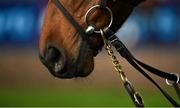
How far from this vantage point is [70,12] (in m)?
3.12

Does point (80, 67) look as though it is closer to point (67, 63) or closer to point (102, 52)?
point (67, 63)

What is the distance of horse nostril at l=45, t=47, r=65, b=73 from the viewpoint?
122 inches

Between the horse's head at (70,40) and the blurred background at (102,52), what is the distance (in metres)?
6.85

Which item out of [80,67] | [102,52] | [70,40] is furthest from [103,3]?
[102,52]

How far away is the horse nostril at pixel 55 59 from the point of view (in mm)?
3091

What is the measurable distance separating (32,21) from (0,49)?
5.64 ft

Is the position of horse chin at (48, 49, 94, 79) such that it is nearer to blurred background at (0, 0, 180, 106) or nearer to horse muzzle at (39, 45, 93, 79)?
horse muzzle at (39, 45, 93, 79)

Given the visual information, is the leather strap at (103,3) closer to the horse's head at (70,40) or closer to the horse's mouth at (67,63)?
the horse's head at (70,40)

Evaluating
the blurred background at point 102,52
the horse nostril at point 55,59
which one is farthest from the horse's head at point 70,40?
the blurred background at point 102,52

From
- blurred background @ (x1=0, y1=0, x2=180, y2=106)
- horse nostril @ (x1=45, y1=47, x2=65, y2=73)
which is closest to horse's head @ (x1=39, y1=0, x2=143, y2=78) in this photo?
horse nostril @ (x1=45, y1=47, x2=65, y2=73)

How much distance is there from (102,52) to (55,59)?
7538mm

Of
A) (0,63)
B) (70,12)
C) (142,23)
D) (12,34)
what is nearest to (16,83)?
(0,63)

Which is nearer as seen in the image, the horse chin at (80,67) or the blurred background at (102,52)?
the horse chin at (80,67)

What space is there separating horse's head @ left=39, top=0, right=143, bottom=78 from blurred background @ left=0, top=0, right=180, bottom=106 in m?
6.85
